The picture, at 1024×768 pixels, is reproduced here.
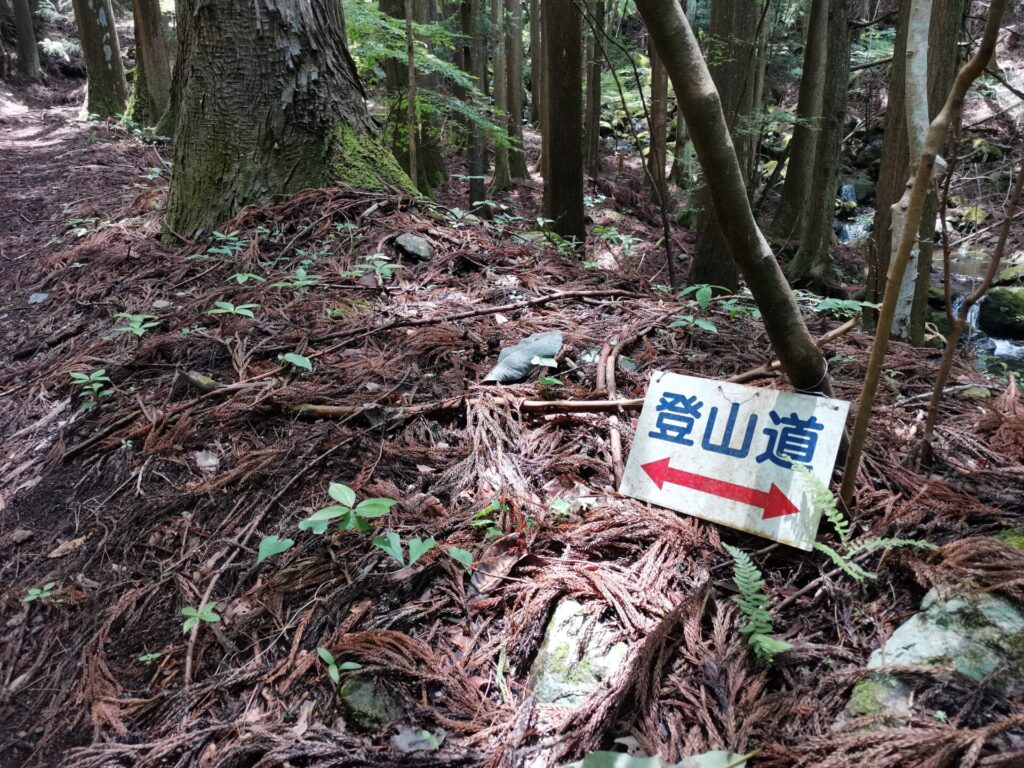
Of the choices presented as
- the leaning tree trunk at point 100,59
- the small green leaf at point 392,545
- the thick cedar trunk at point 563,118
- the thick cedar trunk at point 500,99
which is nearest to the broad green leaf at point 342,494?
the small green leaf at point 392,545

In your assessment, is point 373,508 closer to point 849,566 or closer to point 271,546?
point 271,546

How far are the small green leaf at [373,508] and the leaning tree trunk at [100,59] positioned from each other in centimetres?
1206

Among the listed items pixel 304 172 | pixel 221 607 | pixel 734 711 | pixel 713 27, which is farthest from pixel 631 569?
pixel 713 27

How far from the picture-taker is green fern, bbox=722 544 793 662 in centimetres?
141

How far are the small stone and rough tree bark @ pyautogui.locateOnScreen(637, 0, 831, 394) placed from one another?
2418 mm

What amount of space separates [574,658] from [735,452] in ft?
2.58

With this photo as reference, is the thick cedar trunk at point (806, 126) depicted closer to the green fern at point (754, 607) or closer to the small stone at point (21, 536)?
the green fern at point (754, 607)

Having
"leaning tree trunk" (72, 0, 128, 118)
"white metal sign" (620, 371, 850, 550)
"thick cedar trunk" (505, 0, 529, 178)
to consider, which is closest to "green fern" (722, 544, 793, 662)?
"white metal sign" (620, 371, 850, 550)

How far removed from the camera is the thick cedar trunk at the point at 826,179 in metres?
9.16

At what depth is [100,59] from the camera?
35.0 ft

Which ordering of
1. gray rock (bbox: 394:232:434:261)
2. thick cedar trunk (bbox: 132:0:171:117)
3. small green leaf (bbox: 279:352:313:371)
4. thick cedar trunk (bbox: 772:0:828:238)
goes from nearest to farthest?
small green leaf (bbox: 279:352:313:371) → gray rock (bbox: 394:232:434:261) → thick cedar trunk (bbox: 772:0:828:238) → thick cedar trunk (bbox: 132:0:171:117)

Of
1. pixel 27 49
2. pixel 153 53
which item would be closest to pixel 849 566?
pixel 153 53

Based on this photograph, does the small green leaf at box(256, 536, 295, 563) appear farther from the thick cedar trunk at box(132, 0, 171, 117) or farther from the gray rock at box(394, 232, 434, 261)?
the thick cedar trunk at box(132, 0, 171, 117)

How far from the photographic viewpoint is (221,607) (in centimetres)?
176
